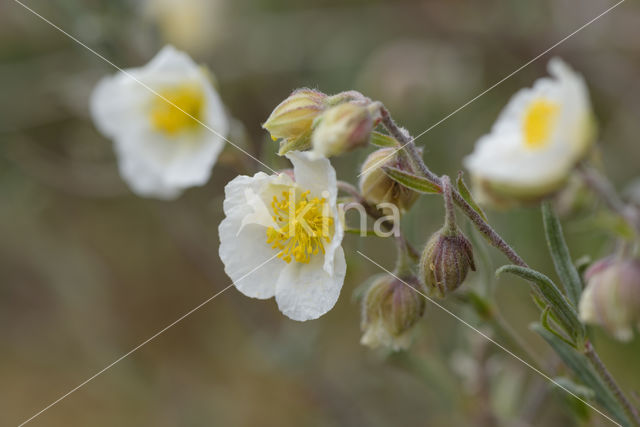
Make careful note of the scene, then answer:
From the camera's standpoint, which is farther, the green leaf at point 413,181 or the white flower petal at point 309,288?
the white flower petal at point 309,288

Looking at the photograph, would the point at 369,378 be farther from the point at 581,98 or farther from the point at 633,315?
the point at 581,98

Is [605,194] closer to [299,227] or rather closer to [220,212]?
[299,227]

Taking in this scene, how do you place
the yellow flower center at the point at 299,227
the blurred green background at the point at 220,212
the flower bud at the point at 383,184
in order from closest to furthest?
the flower bud at the point at 383,184 → the yellow flower center at the point at 299,227 → the blurred green background at the point at 220,212

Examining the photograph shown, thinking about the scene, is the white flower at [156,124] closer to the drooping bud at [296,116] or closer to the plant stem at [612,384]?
the drooping bud at [296,116]

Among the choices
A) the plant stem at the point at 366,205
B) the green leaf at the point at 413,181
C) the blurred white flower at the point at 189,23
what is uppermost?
the green leaf at the point at 413,181

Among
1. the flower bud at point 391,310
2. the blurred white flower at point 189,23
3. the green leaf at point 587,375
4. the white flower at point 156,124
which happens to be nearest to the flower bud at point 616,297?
the green leaf at point 587,375

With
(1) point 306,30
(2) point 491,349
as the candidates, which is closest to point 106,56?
(1) point 306,30

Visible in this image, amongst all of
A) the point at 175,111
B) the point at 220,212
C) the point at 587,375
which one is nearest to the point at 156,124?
the point at 175,111

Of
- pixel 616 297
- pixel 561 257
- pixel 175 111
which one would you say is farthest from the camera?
pixel 175 111
